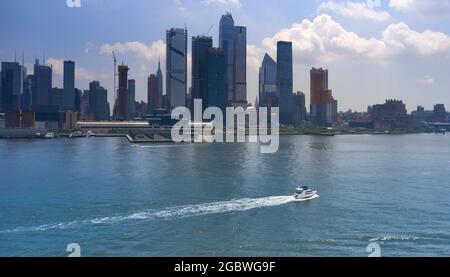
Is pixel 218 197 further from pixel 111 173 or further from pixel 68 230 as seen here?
pixel 111 173

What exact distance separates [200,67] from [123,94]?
460 inches

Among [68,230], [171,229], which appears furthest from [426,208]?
[68,230]

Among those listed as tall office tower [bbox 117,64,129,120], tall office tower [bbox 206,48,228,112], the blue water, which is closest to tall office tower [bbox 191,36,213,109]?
tall office tower [bbox 206,48,228,112]

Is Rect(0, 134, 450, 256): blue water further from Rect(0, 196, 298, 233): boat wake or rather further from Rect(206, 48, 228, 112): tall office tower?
Rect(206, 48, 228, 112): tall office tower

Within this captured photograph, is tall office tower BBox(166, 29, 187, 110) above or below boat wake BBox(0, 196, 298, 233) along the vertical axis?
above

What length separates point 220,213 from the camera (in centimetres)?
852

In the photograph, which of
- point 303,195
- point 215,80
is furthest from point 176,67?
point 303,195

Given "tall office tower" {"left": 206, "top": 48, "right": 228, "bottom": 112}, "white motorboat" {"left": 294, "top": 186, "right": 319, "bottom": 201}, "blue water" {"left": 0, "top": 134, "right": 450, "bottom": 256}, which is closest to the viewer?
"blue water" {"left": 0, "top": 134, "right": 450, "bottom": 256}

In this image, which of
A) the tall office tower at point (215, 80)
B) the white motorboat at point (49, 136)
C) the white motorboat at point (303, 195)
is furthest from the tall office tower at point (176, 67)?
the white motorboat at point (303, 195)

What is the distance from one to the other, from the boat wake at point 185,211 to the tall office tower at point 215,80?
45.4 m

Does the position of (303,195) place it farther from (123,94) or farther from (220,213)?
(123,94)

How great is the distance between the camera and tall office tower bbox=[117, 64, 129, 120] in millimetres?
59728

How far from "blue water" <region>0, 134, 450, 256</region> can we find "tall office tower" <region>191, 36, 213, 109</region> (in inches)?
1632

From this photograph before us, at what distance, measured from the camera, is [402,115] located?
6788cm
